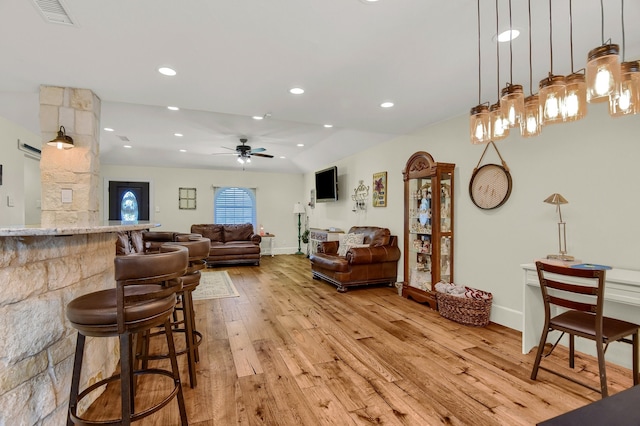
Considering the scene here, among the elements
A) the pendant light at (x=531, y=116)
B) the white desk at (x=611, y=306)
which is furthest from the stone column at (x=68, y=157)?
→ the white desk at (x=611, y=306)

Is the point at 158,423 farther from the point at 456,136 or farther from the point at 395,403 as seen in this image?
the point at 456,136

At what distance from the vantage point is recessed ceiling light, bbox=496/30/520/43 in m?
2.03

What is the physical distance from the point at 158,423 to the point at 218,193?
7.03m

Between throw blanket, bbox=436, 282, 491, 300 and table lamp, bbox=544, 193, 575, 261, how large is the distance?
2.63 feet

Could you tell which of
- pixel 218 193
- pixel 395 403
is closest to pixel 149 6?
pixel 395 403

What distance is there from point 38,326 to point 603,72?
9.00ft

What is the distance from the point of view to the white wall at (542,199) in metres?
2.41

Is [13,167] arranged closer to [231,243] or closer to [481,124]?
[231,243]

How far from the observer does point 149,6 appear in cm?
180

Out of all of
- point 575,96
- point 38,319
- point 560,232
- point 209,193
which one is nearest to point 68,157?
point 38,319

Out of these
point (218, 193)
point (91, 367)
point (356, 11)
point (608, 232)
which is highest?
point (356, 11)

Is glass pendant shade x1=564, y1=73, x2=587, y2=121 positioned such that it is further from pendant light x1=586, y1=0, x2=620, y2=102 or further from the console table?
the console table

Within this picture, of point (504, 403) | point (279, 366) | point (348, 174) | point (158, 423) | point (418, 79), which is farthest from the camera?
point (348, 174)

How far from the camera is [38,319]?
1479mm
